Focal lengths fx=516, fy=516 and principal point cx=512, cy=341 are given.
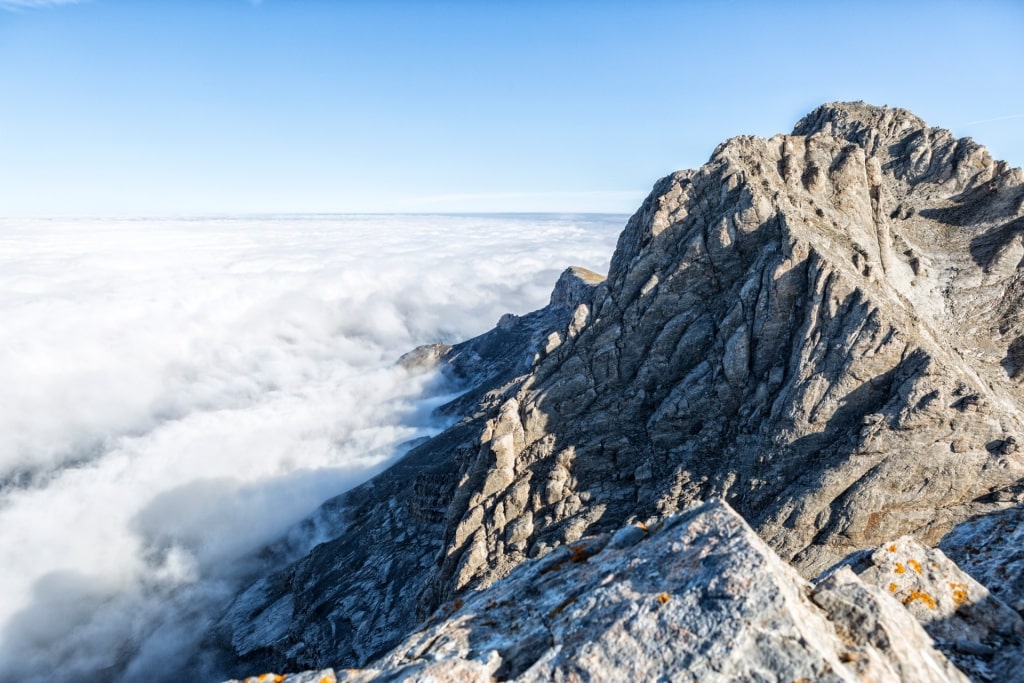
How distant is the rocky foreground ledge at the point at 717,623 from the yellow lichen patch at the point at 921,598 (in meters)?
0.04

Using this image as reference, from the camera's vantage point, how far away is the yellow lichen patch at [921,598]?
53.2ft

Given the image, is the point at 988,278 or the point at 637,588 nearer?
the point at 637,588

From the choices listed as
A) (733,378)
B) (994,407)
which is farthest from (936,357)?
(733,378)

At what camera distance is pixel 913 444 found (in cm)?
3803

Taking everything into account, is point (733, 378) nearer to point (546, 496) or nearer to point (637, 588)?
point (546, 496)

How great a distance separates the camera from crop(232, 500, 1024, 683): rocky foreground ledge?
12.2 m

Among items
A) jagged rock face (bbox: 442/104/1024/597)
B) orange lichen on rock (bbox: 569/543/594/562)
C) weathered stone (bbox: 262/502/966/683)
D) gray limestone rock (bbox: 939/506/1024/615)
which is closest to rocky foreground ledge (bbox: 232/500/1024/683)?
weathered stone (bbox: 262/502/966/683)

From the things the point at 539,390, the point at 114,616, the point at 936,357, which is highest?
the point at 936,357

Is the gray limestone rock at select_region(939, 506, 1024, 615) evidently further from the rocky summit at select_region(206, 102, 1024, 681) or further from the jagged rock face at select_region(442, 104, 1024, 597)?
the jagged rock face at select_region(442, 104, 1024, 597)

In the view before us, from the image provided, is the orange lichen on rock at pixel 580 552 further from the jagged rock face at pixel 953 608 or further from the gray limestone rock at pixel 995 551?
the gray limestone rock at pixel 995 551

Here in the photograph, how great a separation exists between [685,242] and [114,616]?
611 ft

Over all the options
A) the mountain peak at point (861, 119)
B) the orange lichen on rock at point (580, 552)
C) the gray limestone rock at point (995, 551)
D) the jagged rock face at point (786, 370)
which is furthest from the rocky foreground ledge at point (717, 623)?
the mountain peak at point (861, 119)

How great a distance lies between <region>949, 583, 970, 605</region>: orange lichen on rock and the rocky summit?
0.21 ft

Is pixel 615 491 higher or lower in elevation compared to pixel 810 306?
lower
